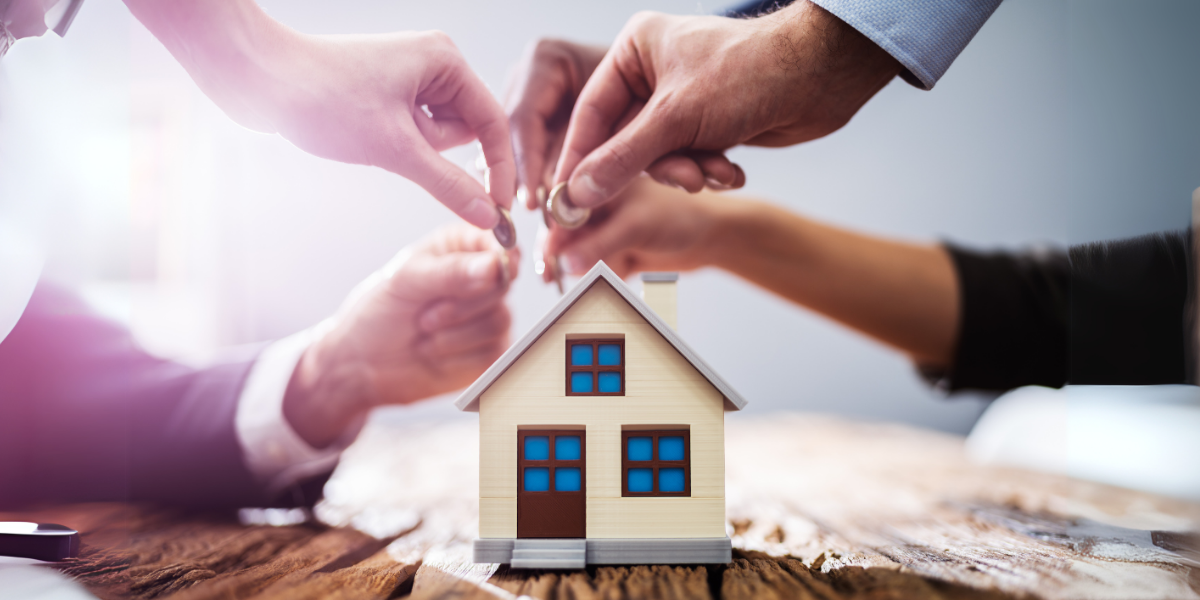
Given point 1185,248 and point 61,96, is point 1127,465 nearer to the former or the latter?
point 1185,248

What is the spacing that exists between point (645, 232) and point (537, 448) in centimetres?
57

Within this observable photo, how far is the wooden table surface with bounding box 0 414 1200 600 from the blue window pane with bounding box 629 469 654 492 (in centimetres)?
10

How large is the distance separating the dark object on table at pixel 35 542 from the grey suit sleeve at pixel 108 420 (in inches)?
10.9

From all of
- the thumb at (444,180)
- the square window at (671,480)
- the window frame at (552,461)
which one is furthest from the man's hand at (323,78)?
the square window at (671,480)

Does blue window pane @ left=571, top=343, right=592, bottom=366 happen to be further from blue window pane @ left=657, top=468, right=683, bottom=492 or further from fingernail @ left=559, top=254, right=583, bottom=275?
fingernail @ left=559, top=254, right=583, bottom=275

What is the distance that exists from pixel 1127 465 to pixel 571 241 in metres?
1.32

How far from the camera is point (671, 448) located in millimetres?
734

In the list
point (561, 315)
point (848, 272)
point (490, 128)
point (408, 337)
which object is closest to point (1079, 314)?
point (848, 272)

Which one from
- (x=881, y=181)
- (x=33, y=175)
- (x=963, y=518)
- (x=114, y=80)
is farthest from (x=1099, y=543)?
(x=114, y=80)

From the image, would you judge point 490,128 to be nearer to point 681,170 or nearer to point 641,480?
point 681,170

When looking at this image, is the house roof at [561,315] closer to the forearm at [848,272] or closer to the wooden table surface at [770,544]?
the wooden table surface at [770,544]

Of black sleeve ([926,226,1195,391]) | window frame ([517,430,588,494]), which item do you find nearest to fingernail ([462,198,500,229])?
window frame ([517,430,588,494])

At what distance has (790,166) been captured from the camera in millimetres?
1694

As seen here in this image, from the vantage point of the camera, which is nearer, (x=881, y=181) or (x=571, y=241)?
(x=571, y=241)
